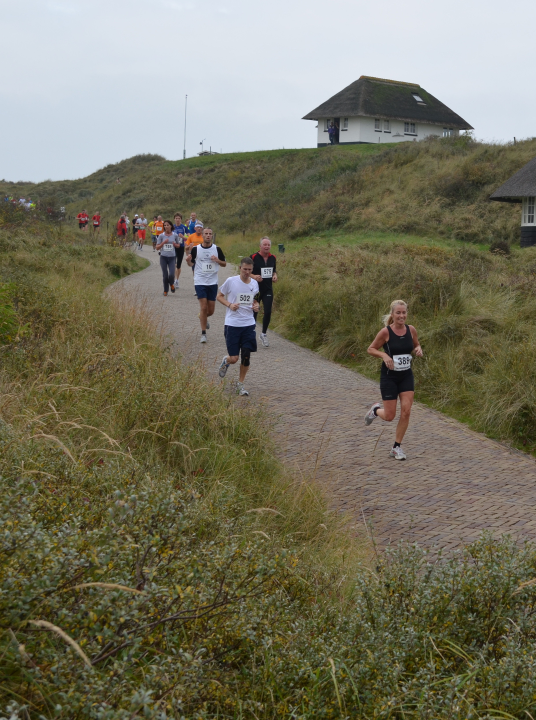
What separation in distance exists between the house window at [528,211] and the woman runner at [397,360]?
86.4ft

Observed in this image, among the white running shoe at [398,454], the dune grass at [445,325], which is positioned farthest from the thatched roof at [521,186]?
the white running shoe at [398,454]

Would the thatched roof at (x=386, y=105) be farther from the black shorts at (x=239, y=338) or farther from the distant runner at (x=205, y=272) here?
the black shorts at (x=239, y=338)

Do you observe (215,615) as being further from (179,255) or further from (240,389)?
(179,255)

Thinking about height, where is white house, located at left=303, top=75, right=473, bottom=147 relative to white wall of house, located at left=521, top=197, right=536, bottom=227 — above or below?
above

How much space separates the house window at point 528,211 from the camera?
32697 millimetres

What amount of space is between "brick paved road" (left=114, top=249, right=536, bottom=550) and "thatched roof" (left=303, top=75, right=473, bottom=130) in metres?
59.8

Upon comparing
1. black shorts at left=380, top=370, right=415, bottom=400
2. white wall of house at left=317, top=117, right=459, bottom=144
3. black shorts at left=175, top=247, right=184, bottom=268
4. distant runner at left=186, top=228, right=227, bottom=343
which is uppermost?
white wall of house at left=317, top=117, right=459, bottom=144

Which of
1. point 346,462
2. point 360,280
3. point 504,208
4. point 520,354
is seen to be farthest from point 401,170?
point 346,462

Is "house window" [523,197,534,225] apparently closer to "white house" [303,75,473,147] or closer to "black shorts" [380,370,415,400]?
"black shorts" [380,370,415,400]

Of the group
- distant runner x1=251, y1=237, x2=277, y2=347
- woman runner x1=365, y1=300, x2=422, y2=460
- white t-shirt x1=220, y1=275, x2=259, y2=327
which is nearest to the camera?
woman runner x1=365, y1=300, x2=422, y2=460

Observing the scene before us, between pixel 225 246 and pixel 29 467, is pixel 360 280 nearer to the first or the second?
pixel 29 467

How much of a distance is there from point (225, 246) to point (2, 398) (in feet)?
100

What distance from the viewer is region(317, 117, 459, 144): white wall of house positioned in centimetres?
6794

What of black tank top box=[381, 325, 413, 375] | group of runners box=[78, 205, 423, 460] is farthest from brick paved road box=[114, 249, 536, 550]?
black tank top box=[381, 325, 413, 375]
